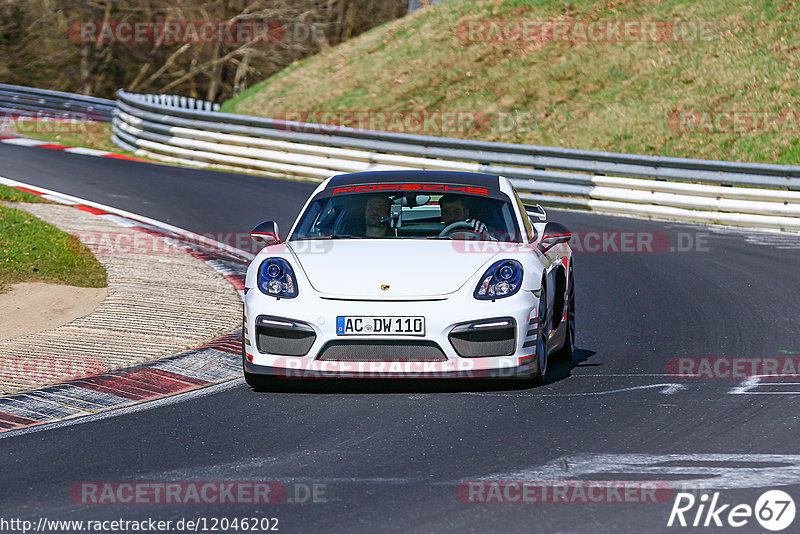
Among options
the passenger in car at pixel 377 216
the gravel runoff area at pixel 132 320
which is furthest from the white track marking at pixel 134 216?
the passenger in car at pixel 377 216

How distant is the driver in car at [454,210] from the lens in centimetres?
804

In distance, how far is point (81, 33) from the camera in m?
43.3

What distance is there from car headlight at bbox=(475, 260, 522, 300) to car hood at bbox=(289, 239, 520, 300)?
0.28 feet

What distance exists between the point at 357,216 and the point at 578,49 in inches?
933

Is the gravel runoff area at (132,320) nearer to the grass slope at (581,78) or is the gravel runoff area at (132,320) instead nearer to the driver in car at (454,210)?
the driver in car at (454,210)

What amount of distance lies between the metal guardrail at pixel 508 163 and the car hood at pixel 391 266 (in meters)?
11.0

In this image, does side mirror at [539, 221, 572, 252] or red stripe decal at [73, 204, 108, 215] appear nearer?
side mirror at [539, 221, 572, 252]

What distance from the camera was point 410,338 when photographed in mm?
6867

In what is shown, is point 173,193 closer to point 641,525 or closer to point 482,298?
point 482,298

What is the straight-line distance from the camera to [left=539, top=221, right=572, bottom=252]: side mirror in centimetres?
804

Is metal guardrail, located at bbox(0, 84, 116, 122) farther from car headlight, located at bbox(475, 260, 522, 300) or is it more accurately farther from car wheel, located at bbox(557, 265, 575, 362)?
car headlight, located at bbox(475, 260, 522, 300)

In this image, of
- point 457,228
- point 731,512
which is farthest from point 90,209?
point 731,512

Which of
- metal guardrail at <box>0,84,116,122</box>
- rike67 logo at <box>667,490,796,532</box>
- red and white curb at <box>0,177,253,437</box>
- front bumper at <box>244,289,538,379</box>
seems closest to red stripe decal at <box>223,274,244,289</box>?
red and white curb at <box>0,177,253,437</box>

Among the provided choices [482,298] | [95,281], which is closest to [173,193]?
[95,281]
